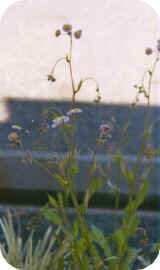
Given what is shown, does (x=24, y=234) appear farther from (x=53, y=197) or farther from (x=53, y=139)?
(x=53, y=139)

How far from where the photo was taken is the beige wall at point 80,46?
1286 millimetres

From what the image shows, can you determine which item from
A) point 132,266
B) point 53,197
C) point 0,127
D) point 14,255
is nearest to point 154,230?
point 132,266

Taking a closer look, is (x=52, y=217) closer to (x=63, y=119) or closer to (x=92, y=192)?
(x=92, y=192)

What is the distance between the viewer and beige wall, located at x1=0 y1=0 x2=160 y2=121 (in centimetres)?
129

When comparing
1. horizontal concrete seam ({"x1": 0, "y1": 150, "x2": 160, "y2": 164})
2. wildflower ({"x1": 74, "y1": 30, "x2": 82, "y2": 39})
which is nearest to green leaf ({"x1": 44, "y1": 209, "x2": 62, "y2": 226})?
horizontal concrete seam ({"x1": 0, "y1": 150, "x2": 160, "y2": 164})

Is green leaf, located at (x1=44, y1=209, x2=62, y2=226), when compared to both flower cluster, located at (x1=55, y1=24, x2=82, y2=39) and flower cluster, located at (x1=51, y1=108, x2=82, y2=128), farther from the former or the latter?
flower cluster, located at (x1=55, y1=24, x2=82, y2=39)

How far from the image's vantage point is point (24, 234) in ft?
4.40

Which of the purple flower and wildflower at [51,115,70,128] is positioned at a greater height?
the purple flower

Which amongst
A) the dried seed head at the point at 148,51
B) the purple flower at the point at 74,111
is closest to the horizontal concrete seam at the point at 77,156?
the purple flower at the point at 74,111

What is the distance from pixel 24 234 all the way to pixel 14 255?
0.06 metres

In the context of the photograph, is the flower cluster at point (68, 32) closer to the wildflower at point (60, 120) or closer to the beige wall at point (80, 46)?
the beige wall at point (80, 46)

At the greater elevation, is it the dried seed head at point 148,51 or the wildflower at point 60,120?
the dried seed head at point 148,51

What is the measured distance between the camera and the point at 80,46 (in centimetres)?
128

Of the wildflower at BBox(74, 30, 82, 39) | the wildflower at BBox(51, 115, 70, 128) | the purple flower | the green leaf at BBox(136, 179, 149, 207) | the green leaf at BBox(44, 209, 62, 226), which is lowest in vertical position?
the green leaf at BBox(44, 209, 62, 226)
